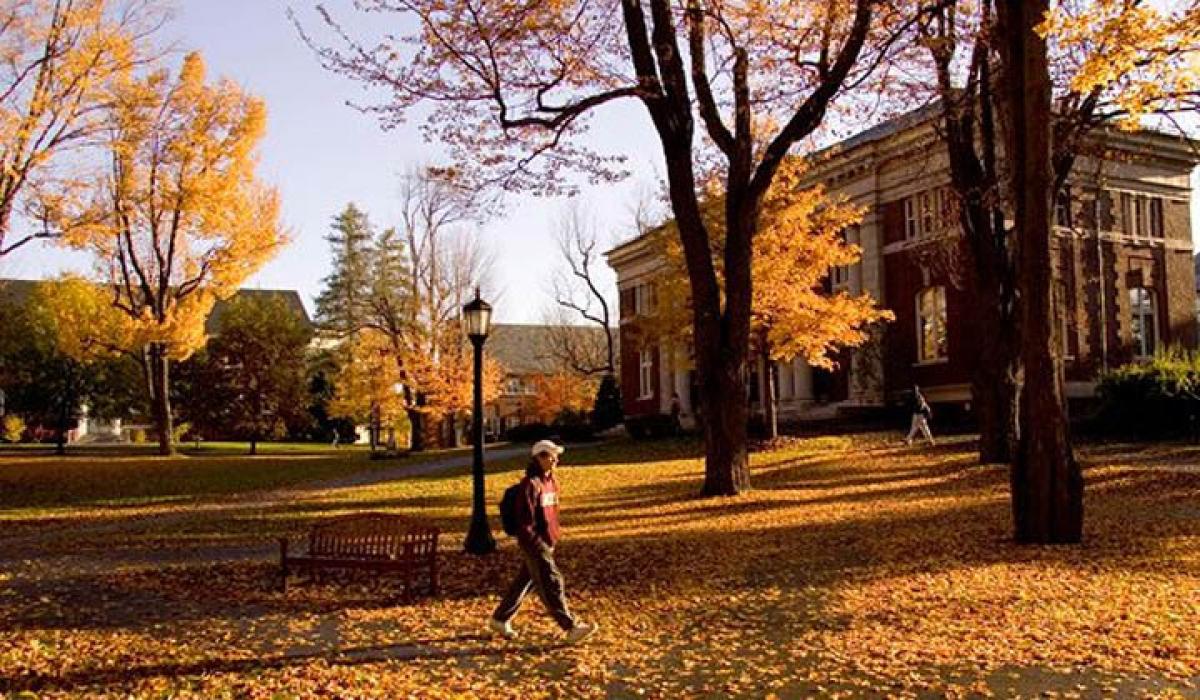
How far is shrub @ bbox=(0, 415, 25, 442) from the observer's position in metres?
52.5

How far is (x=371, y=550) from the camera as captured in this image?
36.0 ft

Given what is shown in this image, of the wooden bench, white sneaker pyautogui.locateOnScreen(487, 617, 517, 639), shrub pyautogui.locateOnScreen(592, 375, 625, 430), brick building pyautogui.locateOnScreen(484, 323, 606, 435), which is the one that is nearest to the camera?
white sneaker pyautogui.locateOnScreen(487, 617, 517, 639)

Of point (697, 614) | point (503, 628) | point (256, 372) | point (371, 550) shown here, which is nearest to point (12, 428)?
point (256, 372)

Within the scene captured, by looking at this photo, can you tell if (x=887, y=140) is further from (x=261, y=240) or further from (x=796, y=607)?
(x=796, y=607)

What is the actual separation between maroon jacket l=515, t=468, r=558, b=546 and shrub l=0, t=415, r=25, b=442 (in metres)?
53.1

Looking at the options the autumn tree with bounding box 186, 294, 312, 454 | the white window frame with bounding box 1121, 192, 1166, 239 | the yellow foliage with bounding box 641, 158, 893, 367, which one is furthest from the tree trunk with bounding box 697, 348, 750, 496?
the autumn tree with bounding box 186, 294, 312, 454

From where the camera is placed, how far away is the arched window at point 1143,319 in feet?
117

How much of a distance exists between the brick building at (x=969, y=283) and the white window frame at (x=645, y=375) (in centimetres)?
1500

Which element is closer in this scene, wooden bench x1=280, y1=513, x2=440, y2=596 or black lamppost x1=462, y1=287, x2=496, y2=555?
wooden bench x1=280, y1=513, x2=440, y2=596

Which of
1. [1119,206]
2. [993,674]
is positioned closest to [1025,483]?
[993,674]

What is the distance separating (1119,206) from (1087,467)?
19292 millimetres

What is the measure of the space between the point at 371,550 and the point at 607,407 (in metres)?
39.6

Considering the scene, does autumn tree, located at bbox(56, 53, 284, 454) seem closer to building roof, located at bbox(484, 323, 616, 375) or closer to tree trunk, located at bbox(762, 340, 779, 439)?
tree trunk, located at bbox(762, 340, 779, 439)

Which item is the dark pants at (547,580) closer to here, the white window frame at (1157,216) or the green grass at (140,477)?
the green grass at (140,477)
